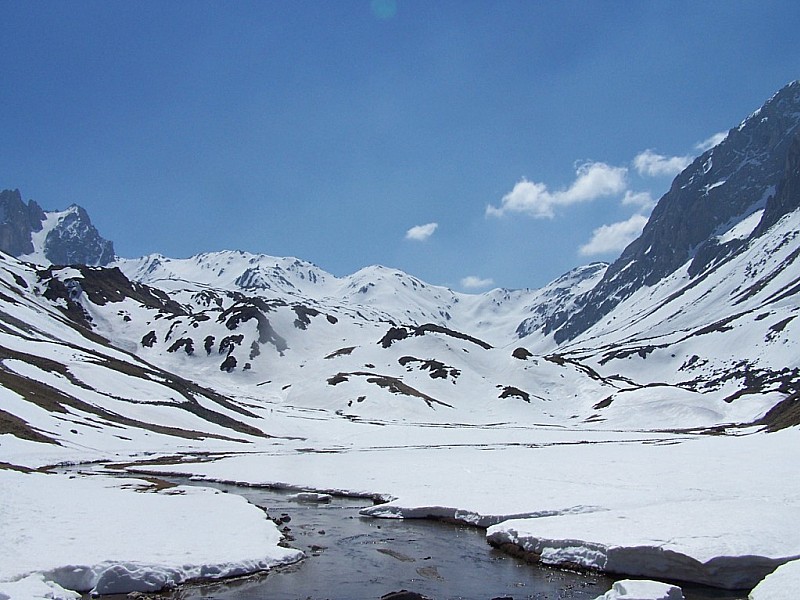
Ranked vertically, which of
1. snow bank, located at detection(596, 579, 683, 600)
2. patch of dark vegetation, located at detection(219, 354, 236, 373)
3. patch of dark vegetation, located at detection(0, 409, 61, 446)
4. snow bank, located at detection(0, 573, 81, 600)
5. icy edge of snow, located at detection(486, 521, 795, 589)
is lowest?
snow bank, located at detection(0, 573, 81, 600)

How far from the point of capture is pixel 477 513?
3017 centimetres

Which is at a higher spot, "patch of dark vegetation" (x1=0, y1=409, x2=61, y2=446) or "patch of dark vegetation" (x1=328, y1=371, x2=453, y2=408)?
"patch of dark vegetation" (x1=328, y1=371, x2=453, y2=408)

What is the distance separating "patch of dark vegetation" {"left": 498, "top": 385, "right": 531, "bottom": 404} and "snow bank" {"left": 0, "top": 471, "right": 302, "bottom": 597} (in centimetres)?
13238

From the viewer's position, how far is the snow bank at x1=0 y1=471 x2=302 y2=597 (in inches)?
726

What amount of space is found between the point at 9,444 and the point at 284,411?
82.8 meters

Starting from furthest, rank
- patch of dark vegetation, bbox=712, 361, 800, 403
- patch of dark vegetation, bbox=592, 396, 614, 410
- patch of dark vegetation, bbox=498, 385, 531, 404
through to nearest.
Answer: patch of dark vegetation, bbox=498, 385, 531, 404
patch of dark vegetation, bbox=592, 396, 614, 410
patch of dark vegetation, bbox=712, 361, 800, 403

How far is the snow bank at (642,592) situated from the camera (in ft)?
55.1

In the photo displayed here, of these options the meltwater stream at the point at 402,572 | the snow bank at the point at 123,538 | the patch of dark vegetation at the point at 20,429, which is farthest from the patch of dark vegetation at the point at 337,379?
the meltwater stream at the point at 402,572

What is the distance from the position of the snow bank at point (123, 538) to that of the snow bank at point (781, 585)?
15.5 m

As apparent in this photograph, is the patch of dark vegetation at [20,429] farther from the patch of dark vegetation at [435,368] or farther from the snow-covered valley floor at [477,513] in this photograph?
the patch of dark vegetation at [435,368]

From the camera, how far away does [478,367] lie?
7520 inches

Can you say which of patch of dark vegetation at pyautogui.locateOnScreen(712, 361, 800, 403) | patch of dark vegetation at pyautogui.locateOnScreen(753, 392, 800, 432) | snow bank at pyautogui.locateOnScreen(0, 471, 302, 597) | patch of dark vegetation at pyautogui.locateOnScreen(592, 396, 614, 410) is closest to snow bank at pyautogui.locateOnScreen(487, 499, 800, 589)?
snow bank at pyautogui.locateOnScreen(0, 471, 302, 597)

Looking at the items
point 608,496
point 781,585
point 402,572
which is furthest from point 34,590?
point 608,496

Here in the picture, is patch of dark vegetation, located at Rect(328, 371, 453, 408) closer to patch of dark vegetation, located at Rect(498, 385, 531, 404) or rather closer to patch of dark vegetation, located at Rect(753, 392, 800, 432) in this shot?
patch of dark vegetation, located at Rect(498, 385, 531, 404)
